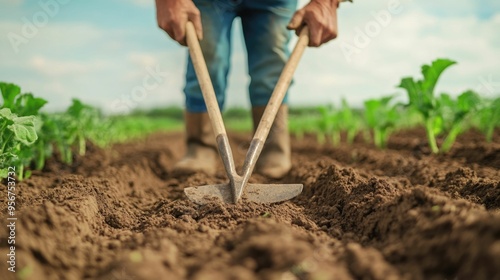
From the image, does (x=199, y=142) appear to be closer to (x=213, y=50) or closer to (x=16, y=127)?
(x=213, y=50)

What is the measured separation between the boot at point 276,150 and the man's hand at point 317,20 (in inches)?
31.0

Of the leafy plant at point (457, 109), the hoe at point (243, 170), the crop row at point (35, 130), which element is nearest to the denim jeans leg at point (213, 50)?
the hoe at point (243, 170)

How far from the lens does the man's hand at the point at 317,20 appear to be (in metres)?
3.08

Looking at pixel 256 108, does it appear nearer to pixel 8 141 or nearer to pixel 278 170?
pixel 278 170

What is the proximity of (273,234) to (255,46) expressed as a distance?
258 cm

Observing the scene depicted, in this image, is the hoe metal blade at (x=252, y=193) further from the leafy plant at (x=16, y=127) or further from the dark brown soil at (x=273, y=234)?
the leafy plant at (x=16, y=127)

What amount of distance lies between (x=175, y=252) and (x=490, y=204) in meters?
1.65

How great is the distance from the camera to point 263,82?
12.1 feet

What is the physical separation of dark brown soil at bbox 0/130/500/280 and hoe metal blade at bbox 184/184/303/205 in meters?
0.10

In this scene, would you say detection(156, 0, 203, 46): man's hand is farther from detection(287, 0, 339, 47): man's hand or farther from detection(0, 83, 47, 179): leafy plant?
detection(0, 83, 47, 179): leafy plant

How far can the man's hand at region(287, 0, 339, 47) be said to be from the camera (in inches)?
121

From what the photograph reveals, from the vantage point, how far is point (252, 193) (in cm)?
241

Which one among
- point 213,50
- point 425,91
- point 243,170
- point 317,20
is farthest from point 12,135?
point 425,91

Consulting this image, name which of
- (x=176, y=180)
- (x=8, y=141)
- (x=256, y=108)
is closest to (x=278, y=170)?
(x=256, y=108)
